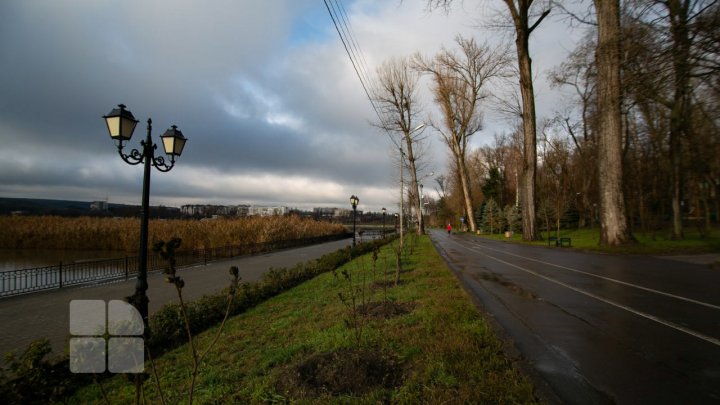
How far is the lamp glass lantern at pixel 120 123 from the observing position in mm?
6422

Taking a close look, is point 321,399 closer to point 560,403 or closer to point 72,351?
point 560,403

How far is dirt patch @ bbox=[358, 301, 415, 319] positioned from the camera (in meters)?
6.00

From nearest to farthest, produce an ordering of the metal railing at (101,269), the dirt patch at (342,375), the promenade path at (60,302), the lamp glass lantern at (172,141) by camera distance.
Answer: the dirt patch at (342,375) → the promenade path at (60,302) → the lamp glass lantern at (172,141) → the metal railing at (101,269)

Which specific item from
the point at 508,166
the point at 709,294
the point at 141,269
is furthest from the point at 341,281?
the point at 508,166

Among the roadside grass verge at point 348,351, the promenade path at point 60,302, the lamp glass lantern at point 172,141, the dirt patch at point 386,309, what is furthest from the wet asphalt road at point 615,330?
the lamp glass lantern at point 172,141

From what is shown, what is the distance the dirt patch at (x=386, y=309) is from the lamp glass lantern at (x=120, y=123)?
538 centimetres

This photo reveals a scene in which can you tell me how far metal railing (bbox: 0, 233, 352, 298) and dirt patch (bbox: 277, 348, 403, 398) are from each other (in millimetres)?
3173

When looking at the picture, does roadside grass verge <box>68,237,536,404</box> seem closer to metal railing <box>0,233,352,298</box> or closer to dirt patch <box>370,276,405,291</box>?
dirt patch <box>370,276,405,291</box>

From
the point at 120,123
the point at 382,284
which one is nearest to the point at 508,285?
the point at 382,284

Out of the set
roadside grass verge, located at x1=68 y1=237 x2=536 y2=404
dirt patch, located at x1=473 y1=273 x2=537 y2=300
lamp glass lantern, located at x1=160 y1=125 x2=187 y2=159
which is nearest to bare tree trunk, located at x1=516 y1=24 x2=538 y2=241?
dirt patch, located at x1=473 y1=273 x2=537 y2=300

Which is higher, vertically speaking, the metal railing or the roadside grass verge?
the roadside grass verge

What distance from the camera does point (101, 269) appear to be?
17453mm

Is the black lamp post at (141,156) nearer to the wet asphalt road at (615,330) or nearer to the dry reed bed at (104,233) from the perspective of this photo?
the wet asphalt road at (615,330)

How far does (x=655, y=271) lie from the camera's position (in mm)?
10773
